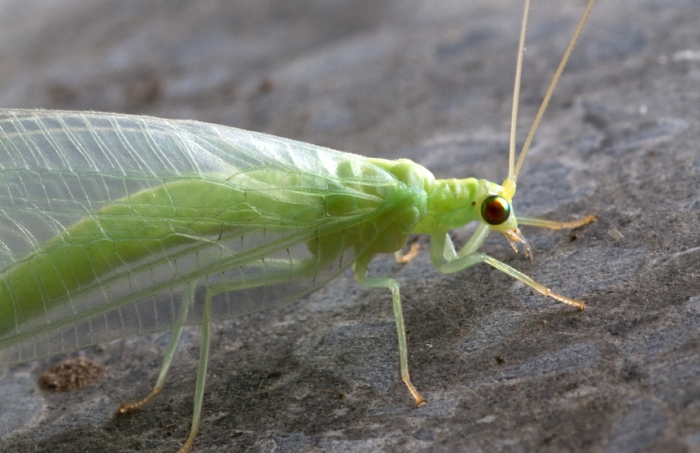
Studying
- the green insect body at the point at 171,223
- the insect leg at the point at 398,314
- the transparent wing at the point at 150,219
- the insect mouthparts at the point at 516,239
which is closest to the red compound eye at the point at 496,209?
the green insect body at the point at 171,223

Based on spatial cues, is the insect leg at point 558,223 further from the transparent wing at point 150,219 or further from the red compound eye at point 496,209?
the transparent wing at point 150,219

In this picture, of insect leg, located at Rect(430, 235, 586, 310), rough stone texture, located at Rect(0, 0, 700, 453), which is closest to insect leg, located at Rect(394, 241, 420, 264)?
rough stone texture, located at Rect(0, 0, 700, 453)

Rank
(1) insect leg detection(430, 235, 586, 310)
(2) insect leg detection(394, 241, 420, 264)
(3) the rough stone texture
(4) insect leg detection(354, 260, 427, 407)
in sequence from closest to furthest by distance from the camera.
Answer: (3) the rough stone texture, (4) insect leg detection(354, 260, 427, 407), (1) insect leg detection(430, 235, 586, 310), (2) insect leg detection(394, 241, 420, 264)

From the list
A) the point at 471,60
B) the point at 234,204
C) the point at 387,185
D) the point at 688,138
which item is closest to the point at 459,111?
the point at 471,60

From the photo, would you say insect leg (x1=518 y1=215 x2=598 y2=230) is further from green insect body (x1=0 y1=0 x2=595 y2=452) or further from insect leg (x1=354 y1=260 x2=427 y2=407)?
insect leg (x1=354 y1=260 x2=427 y2=407)

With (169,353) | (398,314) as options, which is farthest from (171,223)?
(398,314)

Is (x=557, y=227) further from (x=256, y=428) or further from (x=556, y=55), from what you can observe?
(x=556, y=55)
